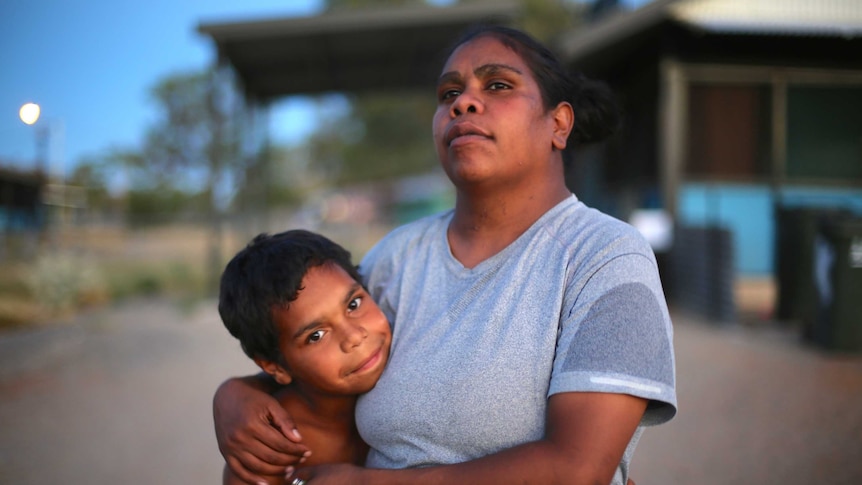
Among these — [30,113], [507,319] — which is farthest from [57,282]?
[507,319]

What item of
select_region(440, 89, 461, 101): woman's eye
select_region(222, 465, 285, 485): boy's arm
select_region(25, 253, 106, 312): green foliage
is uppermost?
select_region(440, 89, 461, 101): woman's eye

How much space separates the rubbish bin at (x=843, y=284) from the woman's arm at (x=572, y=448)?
5491 millimetres

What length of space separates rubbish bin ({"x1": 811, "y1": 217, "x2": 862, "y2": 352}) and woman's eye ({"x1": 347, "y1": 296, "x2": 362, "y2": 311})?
5.45 meters

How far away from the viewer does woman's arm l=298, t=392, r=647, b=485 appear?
1.26 metres

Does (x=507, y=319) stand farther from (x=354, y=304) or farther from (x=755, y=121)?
(x=755, y=121)

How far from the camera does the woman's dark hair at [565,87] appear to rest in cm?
175

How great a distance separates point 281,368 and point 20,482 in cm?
274

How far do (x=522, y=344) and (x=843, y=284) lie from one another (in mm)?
5537

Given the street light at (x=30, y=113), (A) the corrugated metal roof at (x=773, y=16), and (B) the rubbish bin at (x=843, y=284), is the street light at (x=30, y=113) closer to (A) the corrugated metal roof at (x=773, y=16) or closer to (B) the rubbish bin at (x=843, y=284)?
(B) the rubbish bin at (x=843, y=284)

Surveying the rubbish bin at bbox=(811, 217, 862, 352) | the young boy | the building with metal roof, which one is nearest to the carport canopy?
the building with metal roof

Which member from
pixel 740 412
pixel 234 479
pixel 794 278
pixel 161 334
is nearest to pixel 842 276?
pixel 794 278

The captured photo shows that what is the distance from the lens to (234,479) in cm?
175

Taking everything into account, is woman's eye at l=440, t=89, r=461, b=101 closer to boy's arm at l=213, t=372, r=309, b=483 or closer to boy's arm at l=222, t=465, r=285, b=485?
boy's arm at l=213, t=372, r=309, b=483

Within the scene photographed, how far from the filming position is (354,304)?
6.06ft
